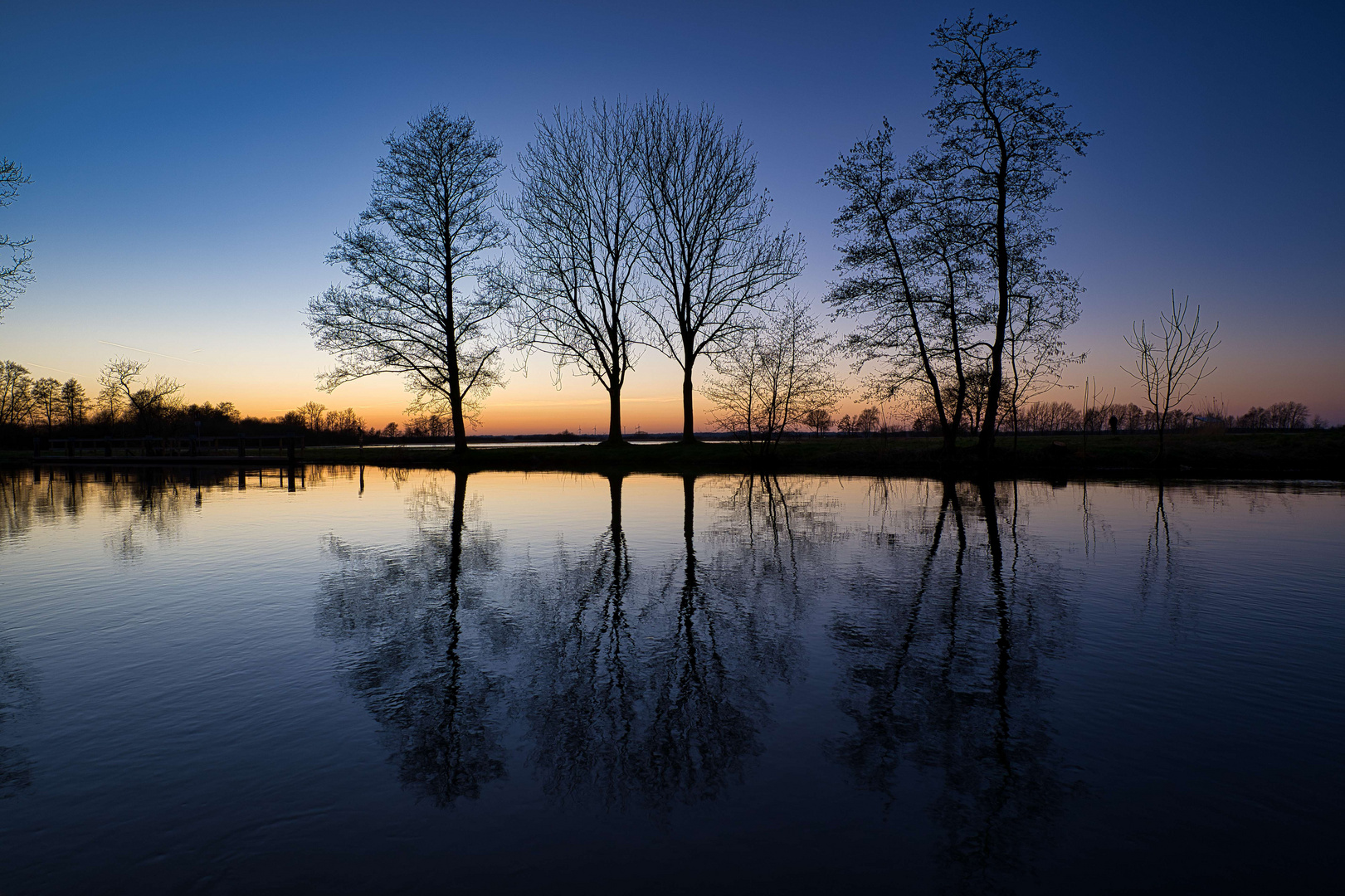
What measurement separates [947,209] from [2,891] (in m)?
26.6

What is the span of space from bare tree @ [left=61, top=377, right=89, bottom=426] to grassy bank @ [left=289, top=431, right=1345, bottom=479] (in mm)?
70759

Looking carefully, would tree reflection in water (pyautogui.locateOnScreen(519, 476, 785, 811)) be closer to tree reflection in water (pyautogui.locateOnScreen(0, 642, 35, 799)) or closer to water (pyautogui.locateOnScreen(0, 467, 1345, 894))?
water (pyautogui.locateOnScreen(0, 467, 1345, 894))

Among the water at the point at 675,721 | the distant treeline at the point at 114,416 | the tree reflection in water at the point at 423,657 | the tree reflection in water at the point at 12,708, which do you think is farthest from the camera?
the distant treeline at the point at 114,416

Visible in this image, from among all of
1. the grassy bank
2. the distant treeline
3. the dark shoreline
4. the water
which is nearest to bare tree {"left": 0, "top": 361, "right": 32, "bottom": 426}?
the distant treeline

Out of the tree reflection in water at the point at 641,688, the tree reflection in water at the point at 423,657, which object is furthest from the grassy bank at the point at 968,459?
the tree reflection in water at the point at 641,688

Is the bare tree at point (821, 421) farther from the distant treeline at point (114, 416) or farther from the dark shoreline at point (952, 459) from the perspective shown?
the distant treeline at point (114, 416)

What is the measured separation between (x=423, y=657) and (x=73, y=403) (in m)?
103

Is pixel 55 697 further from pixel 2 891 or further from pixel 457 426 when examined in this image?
pixel 457 426

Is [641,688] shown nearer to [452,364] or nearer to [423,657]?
[423,657]

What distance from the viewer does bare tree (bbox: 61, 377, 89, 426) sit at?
78.5 m

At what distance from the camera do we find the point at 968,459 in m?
25.3

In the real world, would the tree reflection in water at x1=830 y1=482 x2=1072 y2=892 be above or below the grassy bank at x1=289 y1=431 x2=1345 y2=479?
below

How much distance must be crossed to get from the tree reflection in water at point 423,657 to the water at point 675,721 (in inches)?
1.3

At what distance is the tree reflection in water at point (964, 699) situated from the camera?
313cm
